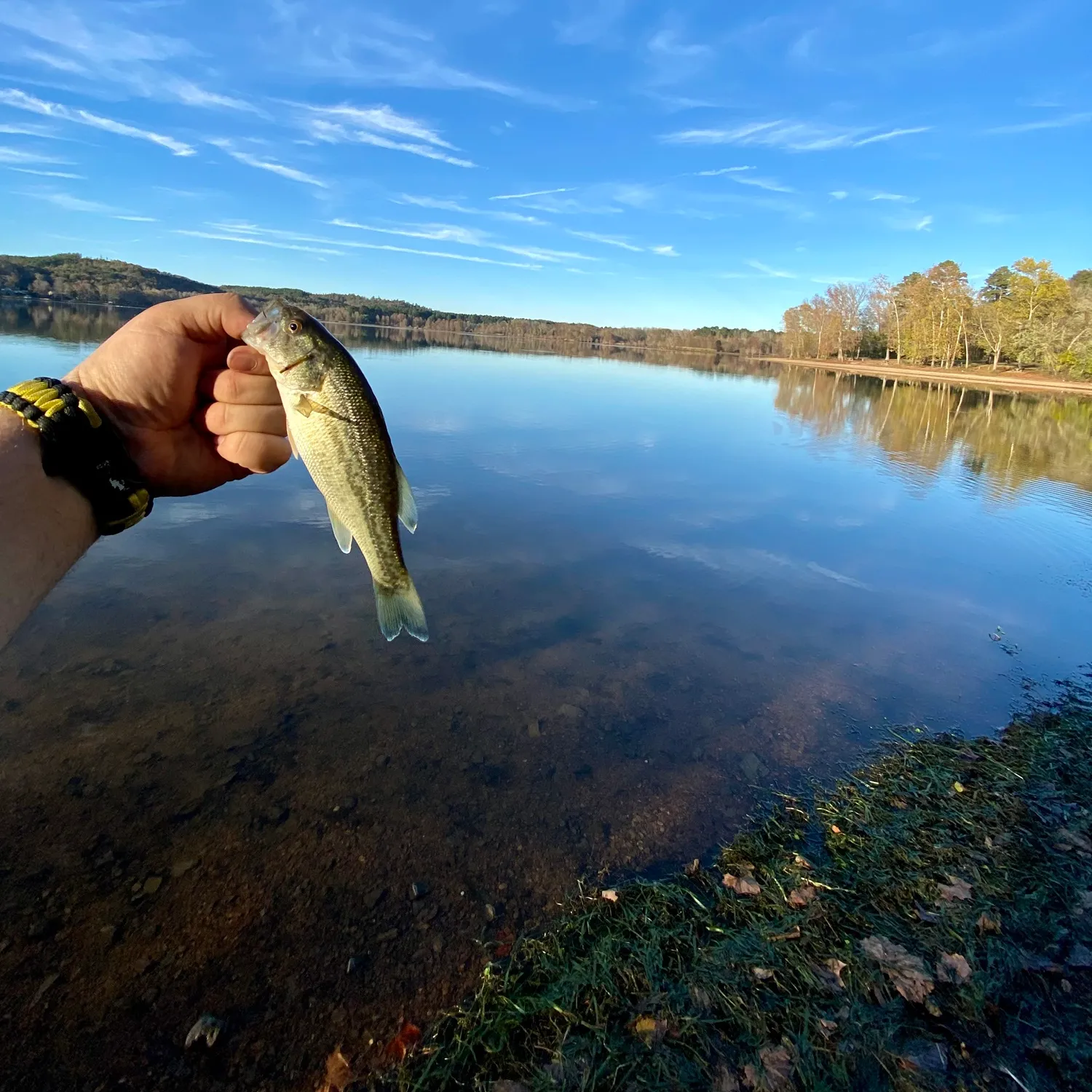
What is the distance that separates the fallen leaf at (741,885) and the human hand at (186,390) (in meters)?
4.25

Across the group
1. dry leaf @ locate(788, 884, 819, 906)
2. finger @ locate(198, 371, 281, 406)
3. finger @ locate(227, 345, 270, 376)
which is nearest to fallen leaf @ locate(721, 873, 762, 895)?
dry leaf @ locate(788, 884, 819, 906)

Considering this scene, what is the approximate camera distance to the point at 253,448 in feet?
11.0

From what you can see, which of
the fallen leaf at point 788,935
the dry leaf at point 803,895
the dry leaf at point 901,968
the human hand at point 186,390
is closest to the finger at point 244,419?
the human hand at point 186,390

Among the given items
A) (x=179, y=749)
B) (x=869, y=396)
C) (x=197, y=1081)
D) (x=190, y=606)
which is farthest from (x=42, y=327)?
(x=869, y=396)

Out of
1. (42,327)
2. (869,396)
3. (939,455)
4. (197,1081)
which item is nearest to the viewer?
(197,1081)

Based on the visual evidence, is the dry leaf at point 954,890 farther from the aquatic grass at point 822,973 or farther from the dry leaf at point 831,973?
the dry leaf at point 831,973

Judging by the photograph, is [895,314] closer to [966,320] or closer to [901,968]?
[966,320]

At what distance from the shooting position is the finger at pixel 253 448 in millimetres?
3334

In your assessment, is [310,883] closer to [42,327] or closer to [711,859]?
[711,859]

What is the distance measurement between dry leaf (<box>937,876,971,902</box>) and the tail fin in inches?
163

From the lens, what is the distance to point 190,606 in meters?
8.14

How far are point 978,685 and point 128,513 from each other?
917 centimetres

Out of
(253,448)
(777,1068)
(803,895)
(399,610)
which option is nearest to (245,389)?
(253,448)

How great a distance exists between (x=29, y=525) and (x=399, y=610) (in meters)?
1.64
